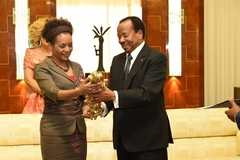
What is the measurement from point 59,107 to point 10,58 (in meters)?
4.47

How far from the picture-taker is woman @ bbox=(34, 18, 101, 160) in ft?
8.39

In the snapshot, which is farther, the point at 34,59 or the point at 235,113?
the point at 34,59

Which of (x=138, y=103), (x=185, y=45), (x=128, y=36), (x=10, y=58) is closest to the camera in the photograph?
(x=138, y=103)

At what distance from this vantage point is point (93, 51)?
7.30 meters

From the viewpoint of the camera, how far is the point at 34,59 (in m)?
3.66

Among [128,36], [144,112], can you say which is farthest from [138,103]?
[128,36]

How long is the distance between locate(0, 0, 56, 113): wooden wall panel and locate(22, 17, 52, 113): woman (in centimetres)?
312

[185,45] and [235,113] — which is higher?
[185,45]

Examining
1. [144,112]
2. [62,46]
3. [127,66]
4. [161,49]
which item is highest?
[161,49]

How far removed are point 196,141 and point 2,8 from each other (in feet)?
14.5

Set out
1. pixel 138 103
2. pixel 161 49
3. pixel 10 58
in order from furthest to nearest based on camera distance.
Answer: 1. pixel 161 49
2. pixel 10 58
3. pixel 138 103

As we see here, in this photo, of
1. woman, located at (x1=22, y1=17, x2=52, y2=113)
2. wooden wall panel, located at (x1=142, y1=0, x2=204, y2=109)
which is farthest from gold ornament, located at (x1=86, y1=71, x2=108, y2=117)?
wooden wall panel, located at (x1=142, y1=0, x2=204, y2=109)

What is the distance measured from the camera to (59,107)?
8.45 feet

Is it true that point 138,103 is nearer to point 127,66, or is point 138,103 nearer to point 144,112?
point 144,112
